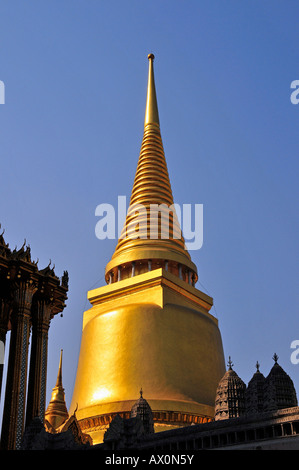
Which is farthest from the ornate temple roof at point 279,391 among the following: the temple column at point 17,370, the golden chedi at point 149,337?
the temple column at point 17,370

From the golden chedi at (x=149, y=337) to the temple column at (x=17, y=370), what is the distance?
683 cm

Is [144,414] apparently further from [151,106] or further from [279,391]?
[151,106]

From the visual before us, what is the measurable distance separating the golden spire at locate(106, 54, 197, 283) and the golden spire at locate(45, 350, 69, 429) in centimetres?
863

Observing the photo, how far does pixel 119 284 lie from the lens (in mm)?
35500

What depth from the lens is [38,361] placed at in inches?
1009

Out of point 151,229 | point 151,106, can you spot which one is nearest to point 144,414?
point 151,229

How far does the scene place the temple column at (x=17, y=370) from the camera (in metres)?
22.9

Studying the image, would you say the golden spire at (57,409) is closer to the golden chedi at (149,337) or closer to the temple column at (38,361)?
the golden chedi at (149,337)

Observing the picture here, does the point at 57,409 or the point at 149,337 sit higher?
the point at 149,337

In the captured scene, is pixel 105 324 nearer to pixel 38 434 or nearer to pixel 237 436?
pixel 38 434

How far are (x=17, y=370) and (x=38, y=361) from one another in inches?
63.3
